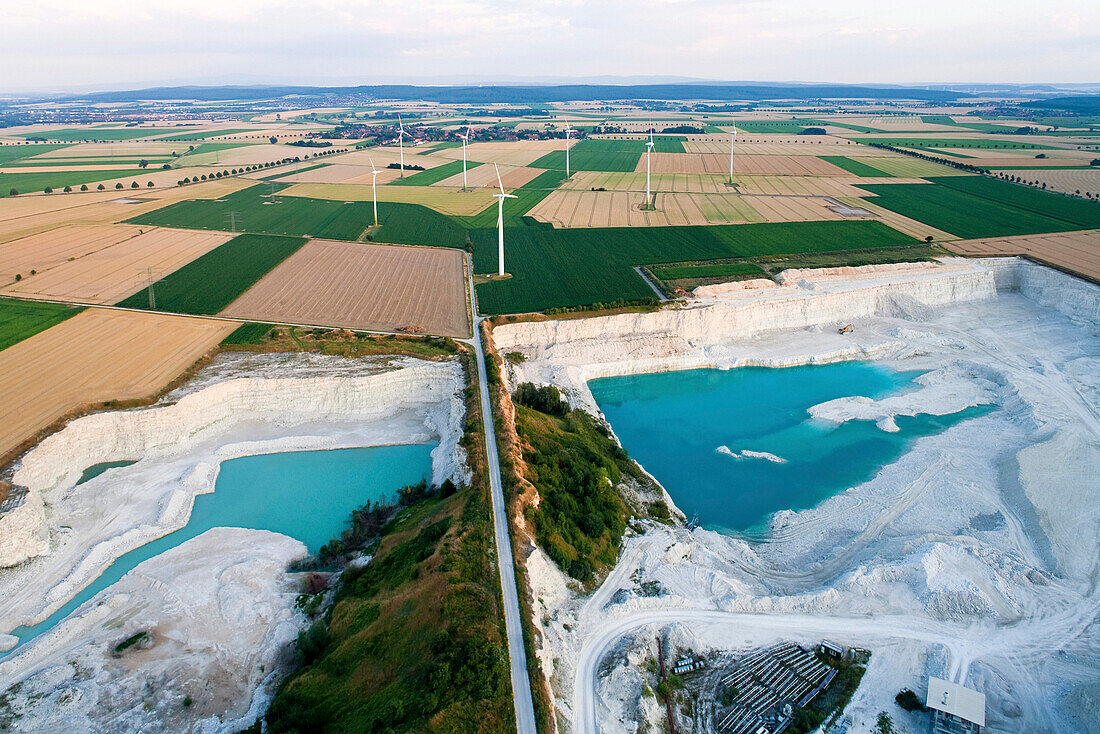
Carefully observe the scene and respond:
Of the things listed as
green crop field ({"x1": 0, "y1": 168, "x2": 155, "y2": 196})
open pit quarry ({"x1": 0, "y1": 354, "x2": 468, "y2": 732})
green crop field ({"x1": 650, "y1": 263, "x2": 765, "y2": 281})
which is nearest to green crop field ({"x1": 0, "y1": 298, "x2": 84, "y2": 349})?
open pit quarry ({"x1": 0, "y1": 354, "x2": 468, "y2": 732})

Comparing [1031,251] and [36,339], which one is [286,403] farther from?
[1031,251]

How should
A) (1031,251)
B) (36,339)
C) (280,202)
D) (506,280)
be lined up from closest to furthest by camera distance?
(36,339), (506,280), (1031,251), (280,202)

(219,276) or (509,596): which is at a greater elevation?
(219,276)

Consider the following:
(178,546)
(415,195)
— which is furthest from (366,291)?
(415,195)

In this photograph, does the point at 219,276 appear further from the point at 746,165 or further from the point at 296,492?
the point at 746,165

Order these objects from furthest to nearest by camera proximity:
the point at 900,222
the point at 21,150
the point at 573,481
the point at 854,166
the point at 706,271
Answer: the point at 21,150 < the point at 854,166 < the point at 900,222 < the point at 706,271 < the point at 573,481

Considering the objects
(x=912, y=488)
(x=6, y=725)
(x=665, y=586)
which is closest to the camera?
(x=6, y=725)

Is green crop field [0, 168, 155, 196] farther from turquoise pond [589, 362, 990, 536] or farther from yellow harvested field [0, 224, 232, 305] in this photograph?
turquoise pond [589, 362, 990, 536]

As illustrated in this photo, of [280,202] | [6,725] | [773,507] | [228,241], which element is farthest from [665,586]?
[280,202]
